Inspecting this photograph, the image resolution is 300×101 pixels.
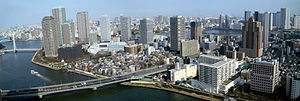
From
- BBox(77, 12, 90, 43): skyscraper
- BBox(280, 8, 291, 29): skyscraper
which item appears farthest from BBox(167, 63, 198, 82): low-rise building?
BBox(280, 8, 291, 29): skyscraper

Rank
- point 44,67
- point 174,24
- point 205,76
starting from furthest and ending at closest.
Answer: point 174,24 < point 44,67 < point 205,76

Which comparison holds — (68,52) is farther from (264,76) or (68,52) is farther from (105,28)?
(264,76)

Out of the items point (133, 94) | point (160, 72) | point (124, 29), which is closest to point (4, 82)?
point (133, 94)

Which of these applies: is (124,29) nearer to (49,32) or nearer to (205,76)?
(49,32)

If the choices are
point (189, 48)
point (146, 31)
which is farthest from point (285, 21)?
point (189, 48)

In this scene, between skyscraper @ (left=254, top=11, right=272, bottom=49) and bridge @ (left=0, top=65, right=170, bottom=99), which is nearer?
bridge @ (left=0, top=65, right=170, bottom=99)

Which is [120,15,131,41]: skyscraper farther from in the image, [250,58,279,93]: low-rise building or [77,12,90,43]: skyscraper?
[250,58,279,93]: low-rise building
